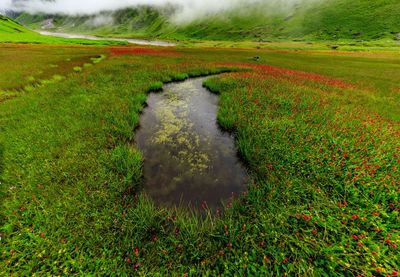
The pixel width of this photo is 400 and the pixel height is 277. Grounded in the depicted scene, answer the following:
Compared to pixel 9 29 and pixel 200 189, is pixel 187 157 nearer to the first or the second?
pixel 200 189

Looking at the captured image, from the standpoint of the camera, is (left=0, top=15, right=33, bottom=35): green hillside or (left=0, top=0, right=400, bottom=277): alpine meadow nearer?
(left=0, top=0, right=400, bottom=277): alpine meadow

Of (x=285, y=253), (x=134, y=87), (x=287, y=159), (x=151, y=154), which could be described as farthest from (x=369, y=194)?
(x=134, y=87)

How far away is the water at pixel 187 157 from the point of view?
20.1ft

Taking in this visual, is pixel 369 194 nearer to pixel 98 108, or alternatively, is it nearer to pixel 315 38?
pixel 98 108

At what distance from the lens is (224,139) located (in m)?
9.27

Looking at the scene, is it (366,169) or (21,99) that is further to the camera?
(21,99)

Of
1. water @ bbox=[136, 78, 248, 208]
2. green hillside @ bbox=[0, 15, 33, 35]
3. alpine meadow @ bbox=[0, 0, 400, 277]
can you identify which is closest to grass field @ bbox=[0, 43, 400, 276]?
alpine meadow @ bbox=[0, 0, 400, 277]

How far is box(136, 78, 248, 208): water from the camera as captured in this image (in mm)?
6129

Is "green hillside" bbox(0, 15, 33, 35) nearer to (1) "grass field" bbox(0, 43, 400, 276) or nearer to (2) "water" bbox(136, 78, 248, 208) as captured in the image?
(2) "water" bbox(136, 78, 248, 208)

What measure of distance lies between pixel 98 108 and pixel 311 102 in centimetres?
1478

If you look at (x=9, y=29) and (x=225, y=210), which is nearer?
(x=225, y=210)

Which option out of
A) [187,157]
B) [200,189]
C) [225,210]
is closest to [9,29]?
[187,157]

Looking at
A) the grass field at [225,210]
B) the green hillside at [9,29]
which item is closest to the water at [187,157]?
the grass field at [225,210]

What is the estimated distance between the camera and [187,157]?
7.86 m
